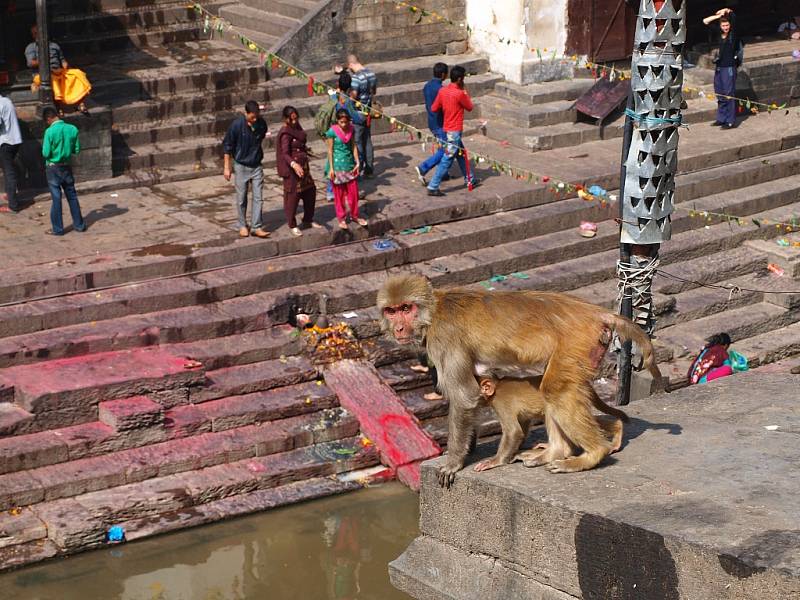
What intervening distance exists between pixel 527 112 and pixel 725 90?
2.77m

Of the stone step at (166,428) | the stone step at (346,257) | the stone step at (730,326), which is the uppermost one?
the stone step at (346,257)

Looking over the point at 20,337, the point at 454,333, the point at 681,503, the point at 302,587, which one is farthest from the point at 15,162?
the point at 681,503

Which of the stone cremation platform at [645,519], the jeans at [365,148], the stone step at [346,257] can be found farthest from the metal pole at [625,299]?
the jeans at [365,148]

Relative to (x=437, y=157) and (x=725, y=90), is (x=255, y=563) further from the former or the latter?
(x=725, y=90)

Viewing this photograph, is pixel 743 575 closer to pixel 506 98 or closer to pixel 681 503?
pixel 681 503

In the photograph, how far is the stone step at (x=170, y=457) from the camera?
10.6 m

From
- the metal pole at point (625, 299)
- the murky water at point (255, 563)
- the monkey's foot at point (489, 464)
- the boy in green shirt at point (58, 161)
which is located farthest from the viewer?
the boy in green shirt at point (58, 161)

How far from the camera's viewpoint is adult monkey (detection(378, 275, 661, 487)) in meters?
7.72

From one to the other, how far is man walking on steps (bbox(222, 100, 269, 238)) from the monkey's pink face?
229 inches

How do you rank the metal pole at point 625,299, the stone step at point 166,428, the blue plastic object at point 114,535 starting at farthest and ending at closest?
1. the stone step at point 166,428
2. the blue plastic object at point 114,535
3. the metal pole at point 625,299

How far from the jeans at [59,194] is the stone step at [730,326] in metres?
6.14

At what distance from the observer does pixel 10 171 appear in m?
14.4

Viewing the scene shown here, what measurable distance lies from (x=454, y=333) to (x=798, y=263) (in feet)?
27.5

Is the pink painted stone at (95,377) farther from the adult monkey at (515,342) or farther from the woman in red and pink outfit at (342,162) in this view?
the adult monkey at (515,342)
